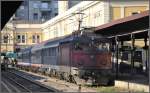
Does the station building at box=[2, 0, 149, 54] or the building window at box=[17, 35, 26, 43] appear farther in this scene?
the building window at box=[17, 35, 26, 43]

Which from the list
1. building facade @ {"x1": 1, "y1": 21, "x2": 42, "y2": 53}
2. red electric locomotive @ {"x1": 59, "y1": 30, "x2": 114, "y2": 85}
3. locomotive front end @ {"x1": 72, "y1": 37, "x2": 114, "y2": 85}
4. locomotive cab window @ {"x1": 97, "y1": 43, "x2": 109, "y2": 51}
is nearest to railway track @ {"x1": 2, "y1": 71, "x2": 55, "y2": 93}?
red electric locomotive @ {"x1": 59, "y1": 30, "x2": 114, "y2": 85}

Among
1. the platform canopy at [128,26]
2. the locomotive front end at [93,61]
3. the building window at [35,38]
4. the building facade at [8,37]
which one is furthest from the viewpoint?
the building window at [35,38]

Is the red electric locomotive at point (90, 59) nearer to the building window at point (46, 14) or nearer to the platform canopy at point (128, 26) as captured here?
the platform canopy at point (128, 26)

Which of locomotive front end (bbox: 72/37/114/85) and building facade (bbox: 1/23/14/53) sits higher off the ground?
building facade (bbox: 1/23/14/53)

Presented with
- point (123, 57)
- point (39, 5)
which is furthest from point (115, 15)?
point (39, 5)

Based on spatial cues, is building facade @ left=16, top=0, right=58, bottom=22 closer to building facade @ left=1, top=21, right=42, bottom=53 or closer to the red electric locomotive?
building facade @ left=1, top=21, right=42, bottom=53

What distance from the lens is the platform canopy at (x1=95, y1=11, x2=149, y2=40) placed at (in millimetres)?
26125

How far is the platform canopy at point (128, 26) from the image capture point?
26.1 metres

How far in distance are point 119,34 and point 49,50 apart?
9.87 m

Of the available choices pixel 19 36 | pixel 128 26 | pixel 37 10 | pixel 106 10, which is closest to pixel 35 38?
pixel 19 36

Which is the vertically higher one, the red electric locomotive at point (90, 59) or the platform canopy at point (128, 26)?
the platform canopy at point (128, 26)

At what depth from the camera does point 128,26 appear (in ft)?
98.5

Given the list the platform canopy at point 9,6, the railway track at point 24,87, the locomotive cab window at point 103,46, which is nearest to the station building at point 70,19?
the railway track at point 24,87

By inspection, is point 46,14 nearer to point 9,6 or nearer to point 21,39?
point 21,39
